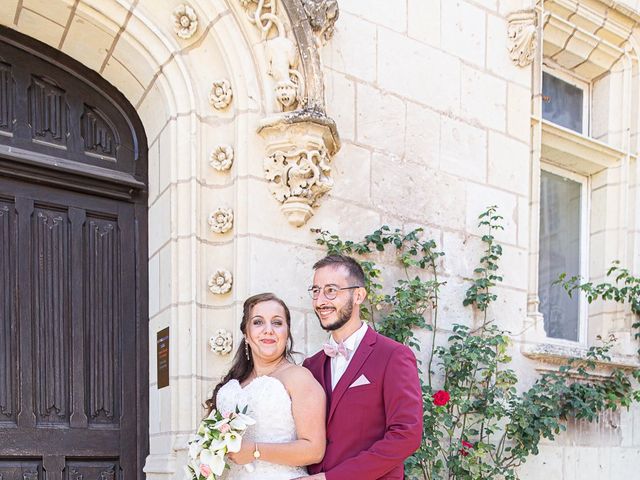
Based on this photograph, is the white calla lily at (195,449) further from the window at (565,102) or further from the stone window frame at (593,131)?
the window at (565,102)

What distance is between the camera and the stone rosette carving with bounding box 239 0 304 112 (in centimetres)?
393

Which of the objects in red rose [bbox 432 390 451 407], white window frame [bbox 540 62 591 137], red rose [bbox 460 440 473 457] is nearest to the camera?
red rose [bbox 432 390 451 407]

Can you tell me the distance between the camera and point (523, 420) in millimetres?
4715

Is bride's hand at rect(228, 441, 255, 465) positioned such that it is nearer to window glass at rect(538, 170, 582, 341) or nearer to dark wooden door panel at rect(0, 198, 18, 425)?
dark wooden door panel at rect(0, 198, 18, 425)

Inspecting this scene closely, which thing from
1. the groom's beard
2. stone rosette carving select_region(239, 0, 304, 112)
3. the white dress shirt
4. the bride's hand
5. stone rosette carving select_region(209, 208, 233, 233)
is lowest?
the bride's hand

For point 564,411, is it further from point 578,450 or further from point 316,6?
point 316,6

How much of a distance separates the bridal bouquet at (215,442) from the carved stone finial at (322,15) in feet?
6.91

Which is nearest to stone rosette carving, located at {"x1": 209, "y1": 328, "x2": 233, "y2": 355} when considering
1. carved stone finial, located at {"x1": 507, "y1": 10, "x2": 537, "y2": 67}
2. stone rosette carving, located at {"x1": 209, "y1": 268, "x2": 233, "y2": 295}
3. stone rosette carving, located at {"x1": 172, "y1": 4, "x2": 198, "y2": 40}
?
stone rosette carving, located at {"x1": 209, "y1": 268, "x2": 233, "y2": 295}

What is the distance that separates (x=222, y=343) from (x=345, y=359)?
39.4 inches

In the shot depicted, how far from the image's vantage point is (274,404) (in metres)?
2.84

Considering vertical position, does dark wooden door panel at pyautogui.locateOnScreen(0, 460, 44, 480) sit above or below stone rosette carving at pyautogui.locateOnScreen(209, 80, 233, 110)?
below

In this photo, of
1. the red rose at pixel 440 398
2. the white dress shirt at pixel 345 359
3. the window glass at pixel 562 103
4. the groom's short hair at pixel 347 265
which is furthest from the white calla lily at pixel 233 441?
the window glass at pixel 562 103

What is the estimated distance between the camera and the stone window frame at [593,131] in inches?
215

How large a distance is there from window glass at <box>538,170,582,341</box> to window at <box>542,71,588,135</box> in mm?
436
